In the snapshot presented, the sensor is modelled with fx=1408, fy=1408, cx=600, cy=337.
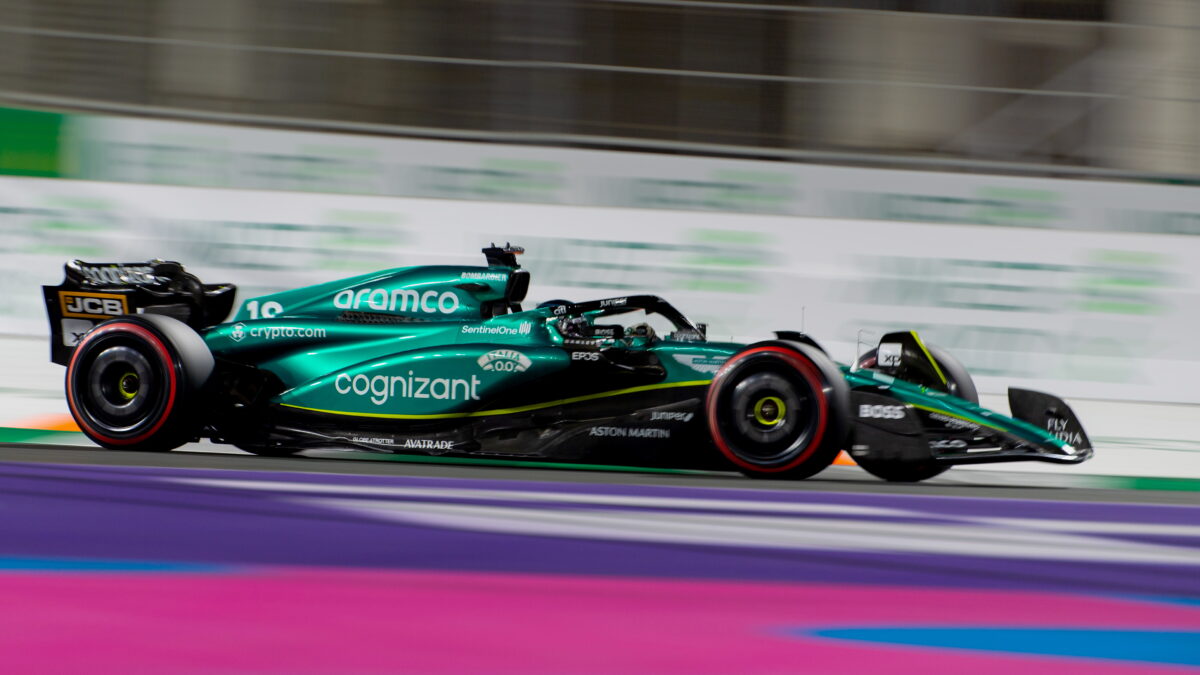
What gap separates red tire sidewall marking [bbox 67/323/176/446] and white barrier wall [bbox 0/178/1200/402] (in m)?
3.77

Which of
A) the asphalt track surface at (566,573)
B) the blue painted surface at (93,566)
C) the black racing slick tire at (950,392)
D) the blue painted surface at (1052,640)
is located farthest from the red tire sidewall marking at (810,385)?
the blue painted surface at (93,566)

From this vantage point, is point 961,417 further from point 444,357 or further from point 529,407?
point 444,357

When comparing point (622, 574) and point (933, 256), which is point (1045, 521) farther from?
point (933, 256)

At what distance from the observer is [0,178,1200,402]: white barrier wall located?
32.5ft

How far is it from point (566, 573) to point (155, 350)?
2.91 meters

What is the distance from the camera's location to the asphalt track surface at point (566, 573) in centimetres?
346

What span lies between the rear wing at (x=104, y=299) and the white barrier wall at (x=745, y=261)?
334 cm

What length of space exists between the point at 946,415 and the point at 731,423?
914 millimetres

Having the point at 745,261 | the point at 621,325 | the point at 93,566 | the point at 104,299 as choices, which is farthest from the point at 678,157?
the point at 93,566

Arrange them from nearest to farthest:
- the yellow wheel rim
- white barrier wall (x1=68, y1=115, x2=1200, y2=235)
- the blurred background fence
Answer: the yellow wheel rim
the blurred background fence
white barrier wall (x1=68, y1=115, x2=1200, y2=235)

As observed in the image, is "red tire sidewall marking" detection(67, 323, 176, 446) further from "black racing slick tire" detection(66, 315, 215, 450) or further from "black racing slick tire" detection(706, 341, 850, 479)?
"black racing slick tire" detection(706, 341, 850, 479)

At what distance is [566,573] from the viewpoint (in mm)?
4254

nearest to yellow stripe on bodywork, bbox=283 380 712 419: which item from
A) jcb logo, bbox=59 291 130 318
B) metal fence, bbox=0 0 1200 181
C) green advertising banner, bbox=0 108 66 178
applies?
jcb logo, bbox=59 291 130 318

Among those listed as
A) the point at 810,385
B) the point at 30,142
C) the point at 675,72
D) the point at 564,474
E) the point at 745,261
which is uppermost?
the point at 675,72
